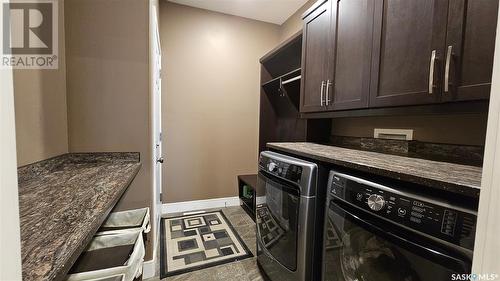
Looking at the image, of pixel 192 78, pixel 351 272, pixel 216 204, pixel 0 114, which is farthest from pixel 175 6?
pixel 351 272

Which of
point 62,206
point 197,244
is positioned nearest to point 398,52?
point 62,206

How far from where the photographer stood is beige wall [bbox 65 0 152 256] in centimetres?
139

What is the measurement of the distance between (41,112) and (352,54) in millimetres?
1885

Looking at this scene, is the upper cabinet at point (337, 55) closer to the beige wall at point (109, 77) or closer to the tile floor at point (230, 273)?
the beige wall at point (109, 77)

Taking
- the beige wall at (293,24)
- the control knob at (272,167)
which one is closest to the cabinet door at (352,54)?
the control knob at (272,167)

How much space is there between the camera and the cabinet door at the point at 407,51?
0.99 m

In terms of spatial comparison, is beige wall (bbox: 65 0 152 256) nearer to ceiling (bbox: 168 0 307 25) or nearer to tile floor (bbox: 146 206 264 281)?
tile floor (bbox: 146 206 264 281)

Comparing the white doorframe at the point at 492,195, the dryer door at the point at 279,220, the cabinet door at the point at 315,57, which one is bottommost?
the dryer door at the point at 279,220

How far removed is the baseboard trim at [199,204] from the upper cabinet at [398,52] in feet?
6.43

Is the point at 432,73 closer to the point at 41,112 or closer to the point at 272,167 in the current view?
the point at 272,167

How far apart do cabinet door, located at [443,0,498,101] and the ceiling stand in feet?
6.91

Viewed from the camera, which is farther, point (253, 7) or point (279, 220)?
point (253, 7)

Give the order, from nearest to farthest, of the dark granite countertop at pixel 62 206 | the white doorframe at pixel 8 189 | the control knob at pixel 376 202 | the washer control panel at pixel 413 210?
the white doorframe at pixel 8 189 → the dark granite countertop at pixel 62 206 → the washer control panel at pixel 413 210 → the control knob at pixel 376 202

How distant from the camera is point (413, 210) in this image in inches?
28.2
